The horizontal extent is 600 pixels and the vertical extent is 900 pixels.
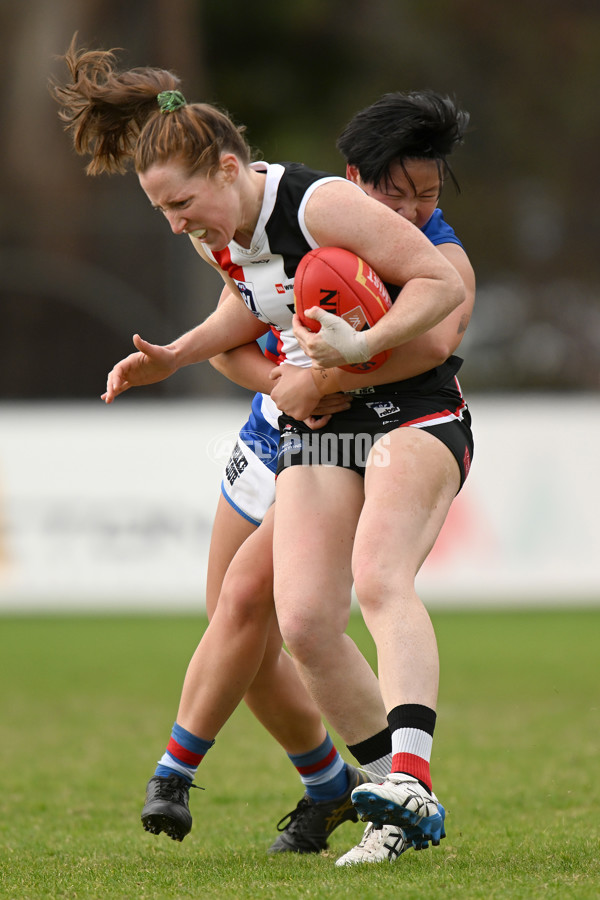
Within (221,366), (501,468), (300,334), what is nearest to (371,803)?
(300,334)

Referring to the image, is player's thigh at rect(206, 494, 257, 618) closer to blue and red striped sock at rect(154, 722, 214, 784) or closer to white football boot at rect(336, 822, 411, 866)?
blue and red striped sock at rect(154, 722, 214, 784)

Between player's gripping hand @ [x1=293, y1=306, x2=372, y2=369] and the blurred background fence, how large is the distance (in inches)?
350

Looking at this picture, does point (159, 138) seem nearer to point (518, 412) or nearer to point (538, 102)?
point (518, 412)

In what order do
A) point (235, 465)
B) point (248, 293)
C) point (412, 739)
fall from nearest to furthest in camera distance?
point (412, 739) < point (248, 293) < point (235, 465)

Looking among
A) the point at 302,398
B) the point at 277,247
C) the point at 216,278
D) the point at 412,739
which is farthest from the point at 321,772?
the point at 216,278

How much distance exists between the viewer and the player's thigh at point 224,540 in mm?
4242

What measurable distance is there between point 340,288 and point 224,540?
3.47 ft

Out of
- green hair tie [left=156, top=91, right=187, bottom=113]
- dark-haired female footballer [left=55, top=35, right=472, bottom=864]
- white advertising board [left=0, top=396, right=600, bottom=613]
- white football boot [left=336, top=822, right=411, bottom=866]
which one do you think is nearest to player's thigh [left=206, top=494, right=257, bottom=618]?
dark-haired female footballer [left=55, top=35, right=472, bottom=864]

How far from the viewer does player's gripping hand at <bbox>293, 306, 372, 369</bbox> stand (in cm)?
352

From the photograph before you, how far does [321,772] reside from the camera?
13.8 ft

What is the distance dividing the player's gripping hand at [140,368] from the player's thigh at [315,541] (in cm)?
62

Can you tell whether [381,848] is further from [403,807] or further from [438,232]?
[438,232]

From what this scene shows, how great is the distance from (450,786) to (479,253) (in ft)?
68.5

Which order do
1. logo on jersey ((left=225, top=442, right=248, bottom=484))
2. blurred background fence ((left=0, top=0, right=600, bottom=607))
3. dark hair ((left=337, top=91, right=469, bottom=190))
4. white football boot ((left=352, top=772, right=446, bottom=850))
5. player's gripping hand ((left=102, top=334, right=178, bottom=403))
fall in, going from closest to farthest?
white football boot ((left=352, top=772, right=446, bottom=850)) → dark hair ((left=337, top=91, right=469, bottom=190)) → player's gripping hand ((left=102, top=334, right=178, bottom=403)) → logo on jersey ((left=225, top=442, right=248, bottom=484)) → blurred background fence ((left=0, top=0, right=600, bottom=607))
